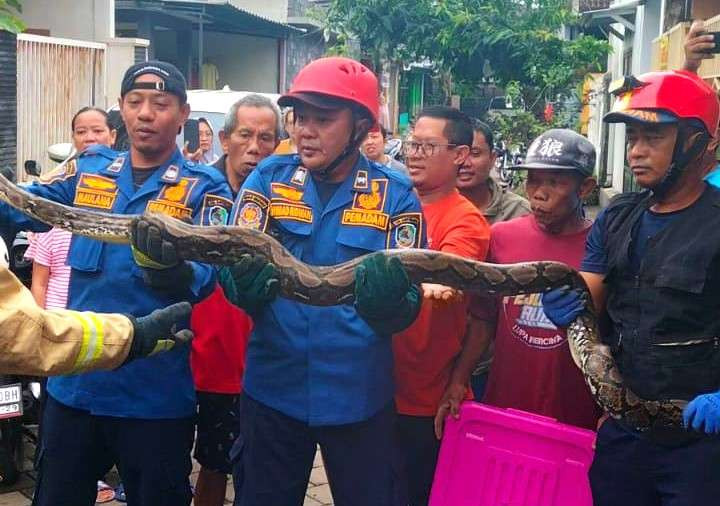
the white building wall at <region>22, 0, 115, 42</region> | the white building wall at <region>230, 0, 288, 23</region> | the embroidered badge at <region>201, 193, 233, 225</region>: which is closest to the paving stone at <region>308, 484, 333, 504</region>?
the embroidered badge at <region>201, 193, 233, 225</region>

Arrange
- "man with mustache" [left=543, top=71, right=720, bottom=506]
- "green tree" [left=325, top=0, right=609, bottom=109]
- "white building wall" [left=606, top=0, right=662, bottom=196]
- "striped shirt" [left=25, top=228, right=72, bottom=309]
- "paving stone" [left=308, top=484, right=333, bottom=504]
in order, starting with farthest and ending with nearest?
"white building wall" [left=606, top=0, right=662, bottom=196] < "green tree" [left=325, top=0, right=609, bottom=109] < "paving stone" [left=308, top=484, right=333, bottom=504] < "striped shirt" [left=25, top=228, right=72, bottom=309] < "man with mustache" [left=543, top=71, right=720, bottom=506]

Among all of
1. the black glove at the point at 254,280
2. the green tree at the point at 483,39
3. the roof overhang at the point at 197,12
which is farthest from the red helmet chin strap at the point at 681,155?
the roof overhang at the point at 197,12

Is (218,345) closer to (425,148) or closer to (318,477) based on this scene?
(425,148)

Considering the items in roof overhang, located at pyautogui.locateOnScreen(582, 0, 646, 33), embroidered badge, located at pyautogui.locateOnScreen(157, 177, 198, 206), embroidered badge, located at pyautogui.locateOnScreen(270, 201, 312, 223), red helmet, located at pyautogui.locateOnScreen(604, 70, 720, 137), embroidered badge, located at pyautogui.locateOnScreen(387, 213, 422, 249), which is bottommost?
embroidered badge, located at pyautogui.locateOnScreen(387, 213, 422, 249)

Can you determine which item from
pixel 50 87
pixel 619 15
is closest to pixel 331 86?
pixel 50 87

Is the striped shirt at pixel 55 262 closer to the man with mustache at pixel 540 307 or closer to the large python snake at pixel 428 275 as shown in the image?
the large python snake at pixel 428 275

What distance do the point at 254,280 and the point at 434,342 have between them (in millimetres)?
1139

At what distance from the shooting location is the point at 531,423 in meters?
3.95

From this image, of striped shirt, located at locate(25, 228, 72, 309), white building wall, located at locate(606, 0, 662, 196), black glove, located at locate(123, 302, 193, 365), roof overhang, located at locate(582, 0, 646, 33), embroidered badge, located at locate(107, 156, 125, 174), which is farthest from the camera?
roof overhang, located at locate(582, 0, 646, 33)

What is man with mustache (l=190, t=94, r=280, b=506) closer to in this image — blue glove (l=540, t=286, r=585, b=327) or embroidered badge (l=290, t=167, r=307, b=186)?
embroidered badge (l=290, t=167, r=307, b=186)

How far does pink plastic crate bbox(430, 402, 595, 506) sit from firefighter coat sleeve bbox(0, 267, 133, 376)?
1719 millimetres

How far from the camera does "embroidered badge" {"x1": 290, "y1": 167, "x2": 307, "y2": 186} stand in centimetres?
384

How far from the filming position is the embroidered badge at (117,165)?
13.5 ft

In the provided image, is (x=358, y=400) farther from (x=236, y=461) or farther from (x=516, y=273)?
(x=516, y=273)
